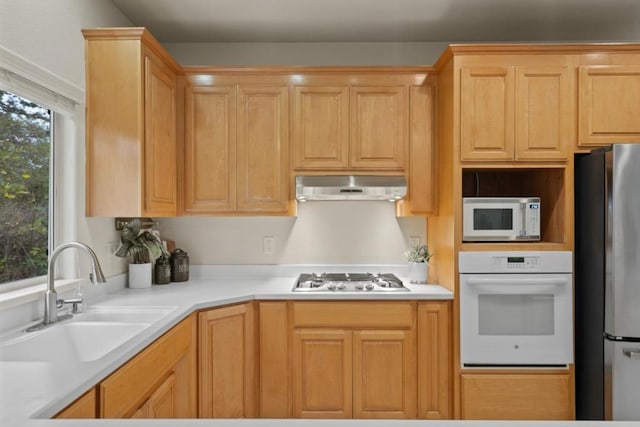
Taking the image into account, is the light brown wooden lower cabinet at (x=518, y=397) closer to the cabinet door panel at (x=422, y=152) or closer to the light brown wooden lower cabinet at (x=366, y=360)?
the light brown wooden lower cabinet at (x=366, y=360)

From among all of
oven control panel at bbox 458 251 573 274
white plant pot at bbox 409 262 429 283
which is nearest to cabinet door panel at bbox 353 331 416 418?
white plant pot at bbox 409 262 429 283

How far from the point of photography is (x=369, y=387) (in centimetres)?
256

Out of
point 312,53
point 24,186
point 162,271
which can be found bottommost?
point 162,271

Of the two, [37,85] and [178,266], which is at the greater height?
[37,85]

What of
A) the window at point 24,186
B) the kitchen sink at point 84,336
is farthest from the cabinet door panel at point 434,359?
the window at point 24,186

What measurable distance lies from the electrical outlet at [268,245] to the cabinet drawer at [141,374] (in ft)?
3.64

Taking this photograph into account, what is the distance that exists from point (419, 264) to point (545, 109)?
120 centimetres

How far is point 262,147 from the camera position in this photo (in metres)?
2.86

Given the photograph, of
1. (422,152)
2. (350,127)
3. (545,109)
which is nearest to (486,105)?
(545,109)

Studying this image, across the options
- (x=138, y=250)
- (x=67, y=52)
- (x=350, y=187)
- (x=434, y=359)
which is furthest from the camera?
(x=350, y=187)

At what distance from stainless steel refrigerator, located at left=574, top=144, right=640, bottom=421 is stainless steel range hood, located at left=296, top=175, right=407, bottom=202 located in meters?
1.09

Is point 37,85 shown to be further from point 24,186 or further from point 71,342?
point 71,342

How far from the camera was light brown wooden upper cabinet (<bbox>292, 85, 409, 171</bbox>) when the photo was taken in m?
2.84

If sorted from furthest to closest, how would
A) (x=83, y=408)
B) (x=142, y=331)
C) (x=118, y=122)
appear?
(x=118, y=122) → (x=142, y=331) → (x=83, y=408)
